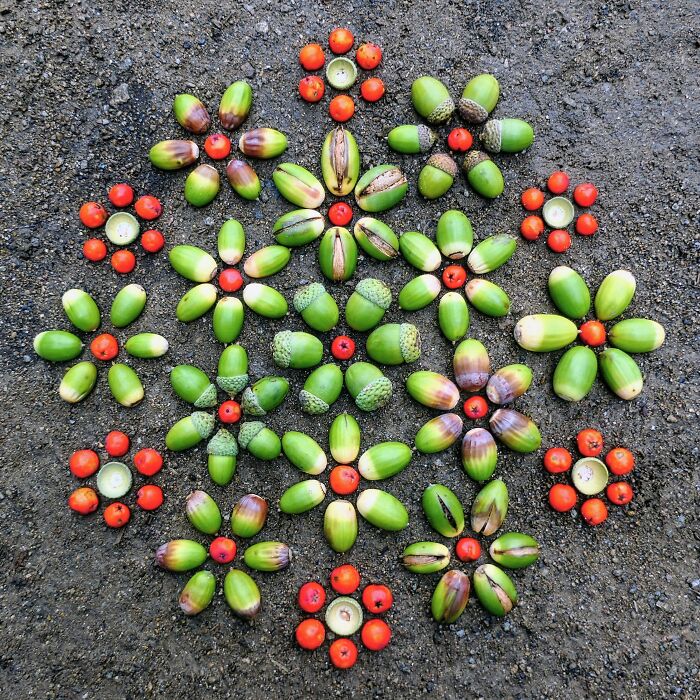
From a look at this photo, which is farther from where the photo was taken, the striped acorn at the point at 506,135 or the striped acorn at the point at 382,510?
the striped acorn at the point at 506,135

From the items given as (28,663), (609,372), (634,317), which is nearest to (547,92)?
(634,317)

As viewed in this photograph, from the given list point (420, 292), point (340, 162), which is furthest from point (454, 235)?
point (340, 162)

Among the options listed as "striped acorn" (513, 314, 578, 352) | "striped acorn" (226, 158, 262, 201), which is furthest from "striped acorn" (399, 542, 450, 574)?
"striped acorn" (226, 158, 262, 201)

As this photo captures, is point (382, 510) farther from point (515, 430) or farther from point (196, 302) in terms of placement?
point (196, 302)

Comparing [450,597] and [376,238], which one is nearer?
[450,597]

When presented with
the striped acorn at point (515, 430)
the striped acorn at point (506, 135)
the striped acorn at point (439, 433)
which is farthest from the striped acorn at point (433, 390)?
the striped acorn at point (506, 135)

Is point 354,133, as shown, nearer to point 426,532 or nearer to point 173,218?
point 173,218

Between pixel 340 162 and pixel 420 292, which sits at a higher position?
pixel 340 162

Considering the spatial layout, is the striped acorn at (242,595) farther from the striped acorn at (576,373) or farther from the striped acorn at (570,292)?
the striped acorn at (570,292)
